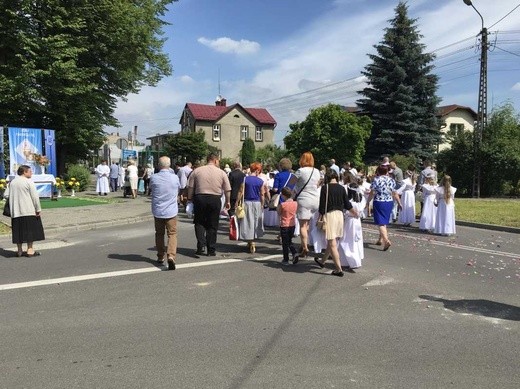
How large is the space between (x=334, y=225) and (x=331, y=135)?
3803 cm

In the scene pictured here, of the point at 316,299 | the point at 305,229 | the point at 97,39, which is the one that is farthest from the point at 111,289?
the point at 97,39

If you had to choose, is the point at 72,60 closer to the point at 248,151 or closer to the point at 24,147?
the point at 24,147

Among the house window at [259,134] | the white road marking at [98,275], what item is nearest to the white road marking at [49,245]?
the white road marking at [98,275]

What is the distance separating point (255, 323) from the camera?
5305 millimetres

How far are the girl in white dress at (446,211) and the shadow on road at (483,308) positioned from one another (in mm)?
6746

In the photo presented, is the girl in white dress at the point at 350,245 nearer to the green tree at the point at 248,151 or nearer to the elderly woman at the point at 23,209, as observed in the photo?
the elderly woman at the point at 23,209

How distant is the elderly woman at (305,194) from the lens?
28.2ft

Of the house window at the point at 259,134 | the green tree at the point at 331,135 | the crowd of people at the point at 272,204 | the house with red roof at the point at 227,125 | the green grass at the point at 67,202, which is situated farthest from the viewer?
the house window at the point at 259,134

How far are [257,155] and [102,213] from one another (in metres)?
45.1

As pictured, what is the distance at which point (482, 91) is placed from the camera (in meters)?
24.3

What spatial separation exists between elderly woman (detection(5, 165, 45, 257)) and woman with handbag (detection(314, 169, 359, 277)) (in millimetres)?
5500

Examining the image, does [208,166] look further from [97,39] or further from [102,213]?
[97,39]

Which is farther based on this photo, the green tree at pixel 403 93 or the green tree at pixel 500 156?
the green tree at pixel 403 93

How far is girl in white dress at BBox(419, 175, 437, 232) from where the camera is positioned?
13367mm
